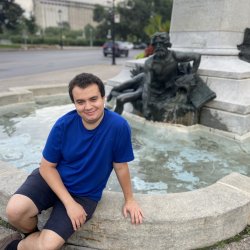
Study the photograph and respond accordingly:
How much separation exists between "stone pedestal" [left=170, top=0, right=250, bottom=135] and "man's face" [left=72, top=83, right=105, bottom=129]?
3.67 meters

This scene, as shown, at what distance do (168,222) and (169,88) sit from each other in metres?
3.95

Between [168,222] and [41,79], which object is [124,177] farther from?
[41,79]

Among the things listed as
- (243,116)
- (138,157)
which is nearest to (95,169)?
(138,157)

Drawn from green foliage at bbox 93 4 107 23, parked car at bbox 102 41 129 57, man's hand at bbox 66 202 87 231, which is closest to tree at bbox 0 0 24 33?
green foliage at bbox 93 4 107 23

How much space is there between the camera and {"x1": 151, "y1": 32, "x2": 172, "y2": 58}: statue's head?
5273 mm

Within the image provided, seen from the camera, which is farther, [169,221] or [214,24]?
[214,24]

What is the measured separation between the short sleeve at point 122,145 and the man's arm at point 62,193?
1.35ft

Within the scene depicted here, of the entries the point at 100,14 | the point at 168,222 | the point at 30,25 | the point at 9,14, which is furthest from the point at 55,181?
the point at 100,14

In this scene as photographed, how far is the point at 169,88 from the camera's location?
19.7 ft

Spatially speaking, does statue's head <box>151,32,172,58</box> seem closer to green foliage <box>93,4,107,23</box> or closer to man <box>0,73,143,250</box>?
man <box>0,73,143,250</box>

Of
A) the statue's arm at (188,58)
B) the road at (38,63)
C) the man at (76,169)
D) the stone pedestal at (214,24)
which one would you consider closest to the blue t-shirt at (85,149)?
the man at (76,169)

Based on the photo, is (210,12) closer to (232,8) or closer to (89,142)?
(232,8)

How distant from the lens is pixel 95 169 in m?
2.30

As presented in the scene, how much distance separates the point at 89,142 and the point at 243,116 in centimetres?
370
